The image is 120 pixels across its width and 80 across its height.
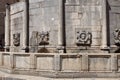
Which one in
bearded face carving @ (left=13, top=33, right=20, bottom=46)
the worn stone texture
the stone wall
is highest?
the worn stone texture

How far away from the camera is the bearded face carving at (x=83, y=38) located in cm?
1476

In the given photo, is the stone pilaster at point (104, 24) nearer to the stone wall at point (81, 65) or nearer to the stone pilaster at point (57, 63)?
the stone wall at point (81, 65)

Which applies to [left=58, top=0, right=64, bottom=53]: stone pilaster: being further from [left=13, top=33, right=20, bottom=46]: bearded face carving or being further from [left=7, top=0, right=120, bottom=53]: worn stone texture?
[left=13, top=33, right=20, bottom=46]: bearded face carving

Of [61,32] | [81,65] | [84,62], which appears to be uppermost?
[61,32]

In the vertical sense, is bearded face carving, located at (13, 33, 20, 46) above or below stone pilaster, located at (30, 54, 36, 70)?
above

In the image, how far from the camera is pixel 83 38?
48.4ft

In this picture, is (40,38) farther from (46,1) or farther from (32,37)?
(46,1)

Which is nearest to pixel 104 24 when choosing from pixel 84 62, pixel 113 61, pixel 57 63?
pixel 113 61

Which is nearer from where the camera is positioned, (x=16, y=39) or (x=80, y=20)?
(x=80, y=20)

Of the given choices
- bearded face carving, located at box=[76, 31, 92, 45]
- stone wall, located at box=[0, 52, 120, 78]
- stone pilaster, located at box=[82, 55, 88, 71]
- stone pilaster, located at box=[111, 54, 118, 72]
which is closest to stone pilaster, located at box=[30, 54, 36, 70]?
stone wall, located at box=[0, 52, 120, 78]

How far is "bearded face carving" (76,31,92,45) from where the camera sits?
48.4ft

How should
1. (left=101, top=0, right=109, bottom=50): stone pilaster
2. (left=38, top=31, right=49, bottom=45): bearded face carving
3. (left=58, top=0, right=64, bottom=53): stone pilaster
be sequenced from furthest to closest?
(left=38, top=31, right=49, bottom=45): bearded face carving < (left=101, top=0, right=109, bottom=50): stone pilaster < (left=58, top=0, right=64, bottom=53): stone pilaster

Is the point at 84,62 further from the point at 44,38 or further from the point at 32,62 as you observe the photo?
the point at 44,38

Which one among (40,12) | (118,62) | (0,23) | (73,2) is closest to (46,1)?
(40,12)
